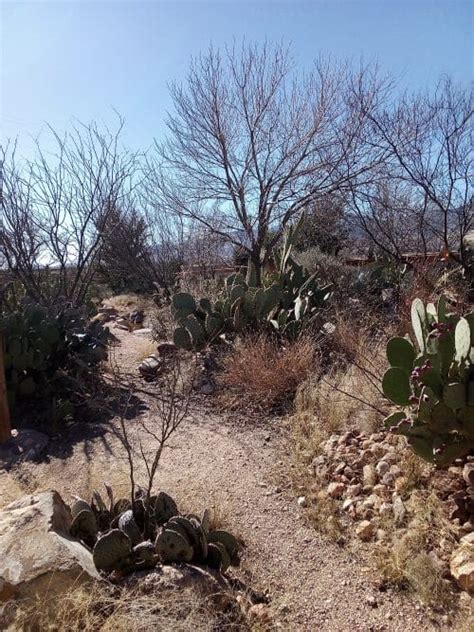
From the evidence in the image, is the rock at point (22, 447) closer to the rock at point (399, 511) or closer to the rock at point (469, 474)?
the rock at point (399, 511)

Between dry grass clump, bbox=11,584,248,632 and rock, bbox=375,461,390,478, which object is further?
rock, bbox=375,461,390,478

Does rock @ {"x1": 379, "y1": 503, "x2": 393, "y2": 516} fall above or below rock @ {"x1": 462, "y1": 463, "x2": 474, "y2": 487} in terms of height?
below

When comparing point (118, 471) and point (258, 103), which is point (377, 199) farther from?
point (118, 471)

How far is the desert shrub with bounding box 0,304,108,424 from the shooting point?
473cm

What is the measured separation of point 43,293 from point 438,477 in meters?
6.49

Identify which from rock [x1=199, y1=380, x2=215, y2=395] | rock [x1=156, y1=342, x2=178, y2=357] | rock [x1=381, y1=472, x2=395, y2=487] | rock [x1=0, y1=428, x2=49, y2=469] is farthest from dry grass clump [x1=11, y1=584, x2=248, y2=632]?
rock [x1=156, y1=342, x2=178, y2=357]

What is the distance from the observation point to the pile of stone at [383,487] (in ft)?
8.21

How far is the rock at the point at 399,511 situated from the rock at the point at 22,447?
111 inches

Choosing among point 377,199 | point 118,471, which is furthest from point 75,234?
point 377,199

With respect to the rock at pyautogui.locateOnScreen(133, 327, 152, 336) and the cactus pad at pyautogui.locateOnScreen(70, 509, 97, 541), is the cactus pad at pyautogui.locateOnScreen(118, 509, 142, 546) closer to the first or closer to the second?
the cactus pad at pyautogui.locateOnScreen(70, 509, 97, 541)

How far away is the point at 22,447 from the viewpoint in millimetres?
4055

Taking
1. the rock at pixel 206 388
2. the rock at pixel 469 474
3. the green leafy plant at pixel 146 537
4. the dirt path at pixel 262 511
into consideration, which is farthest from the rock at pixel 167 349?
the rock at pixel 469 474

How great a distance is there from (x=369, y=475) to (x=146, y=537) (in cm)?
141

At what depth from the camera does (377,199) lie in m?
9.17
